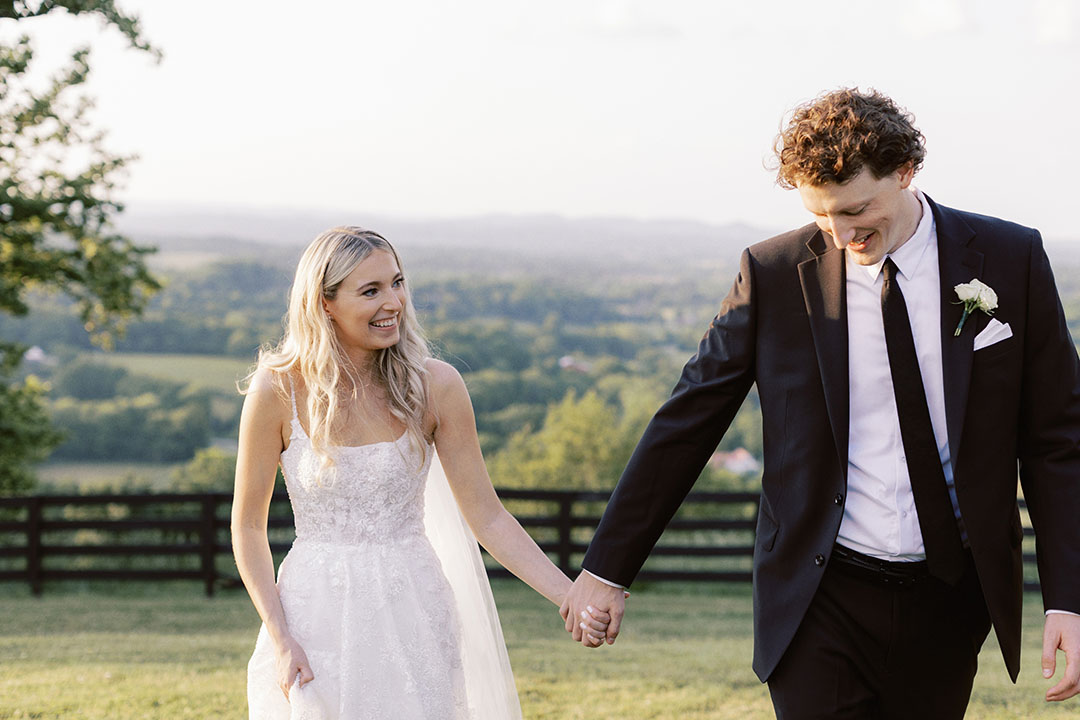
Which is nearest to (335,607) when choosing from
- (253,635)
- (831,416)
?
(831,416)

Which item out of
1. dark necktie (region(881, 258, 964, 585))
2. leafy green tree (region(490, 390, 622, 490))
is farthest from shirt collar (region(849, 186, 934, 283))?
leafy green tree (region(490, 390, 622, 490))

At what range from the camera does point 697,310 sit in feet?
133

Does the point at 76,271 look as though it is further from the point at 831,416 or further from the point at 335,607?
the point at 831,416

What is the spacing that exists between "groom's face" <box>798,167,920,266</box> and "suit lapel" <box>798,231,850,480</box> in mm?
90

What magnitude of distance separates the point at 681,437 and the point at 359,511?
1.10 meters

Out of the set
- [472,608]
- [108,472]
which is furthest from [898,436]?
[108,472]

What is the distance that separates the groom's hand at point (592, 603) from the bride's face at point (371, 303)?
983 mm

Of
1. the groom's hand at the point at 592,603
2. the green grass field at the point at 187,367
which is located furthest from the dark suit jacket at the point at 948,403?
the green grass field at the point at 187,367

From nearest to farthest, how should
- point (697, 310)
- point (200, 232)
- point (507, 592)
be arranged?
point (507, 592), point (697, 310), point (200, 232)

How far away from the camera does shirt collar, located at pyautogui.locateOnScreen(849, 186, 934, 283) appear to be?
3141mm

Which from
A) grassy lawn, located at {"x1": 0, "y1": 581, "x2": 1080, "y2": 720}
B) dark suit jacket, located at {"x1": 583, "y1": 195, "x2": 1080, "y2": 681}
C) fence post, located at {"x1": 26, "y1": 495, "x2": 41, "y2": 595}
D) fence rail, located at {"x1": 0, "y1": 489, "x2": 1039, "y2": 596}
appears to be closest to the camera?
dark suit jacket, located at {"x1": 583, "y1": 195, "x2": 1080, "y2": 681}

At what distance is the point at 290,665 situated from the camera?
11.4ft

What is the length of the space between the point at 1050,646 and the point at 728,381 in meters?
1.10

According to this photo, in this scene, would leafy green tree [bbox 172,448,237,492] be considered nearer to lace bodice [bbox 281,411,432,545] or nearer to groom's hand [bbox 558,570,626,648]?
lace bodice [bbox 281,411,432,545]
